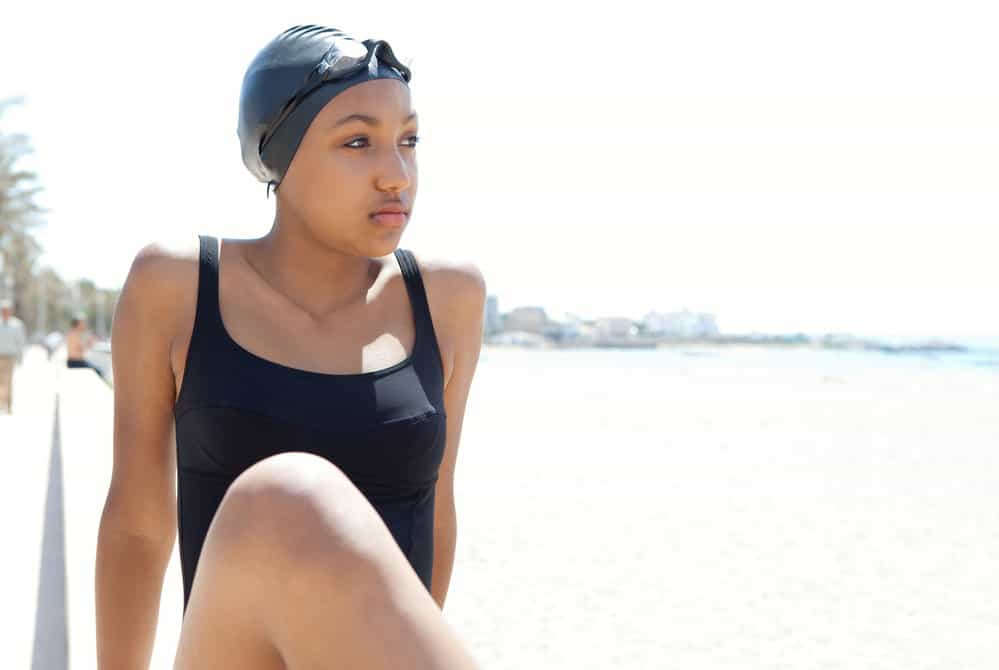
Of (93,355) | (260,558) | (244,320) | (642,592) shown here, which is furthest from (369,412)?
(93,355)

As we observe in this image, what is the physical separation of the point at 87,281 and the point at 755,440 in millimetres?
73299

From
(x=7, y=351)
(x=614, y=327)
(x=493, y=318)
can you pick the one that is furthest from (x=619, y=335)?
(x=7, y=351)

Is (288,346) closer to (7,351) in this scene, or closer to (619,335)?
(7,351)

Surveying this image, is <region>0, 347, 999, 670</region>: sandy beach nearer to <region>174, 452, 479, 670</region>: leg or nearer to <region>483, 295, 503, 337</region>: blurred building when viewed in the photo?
<region>174, 452, 479, 670</region>: leg

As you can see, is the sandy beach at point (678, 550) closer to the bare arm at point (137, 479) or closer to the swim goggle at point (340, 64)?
the bare arm at point (137, 479)

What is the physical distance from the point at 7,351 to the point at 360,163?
1018cm

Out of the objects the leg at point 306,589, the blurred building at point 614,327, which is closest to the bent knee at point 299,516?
the leg at point 306,589

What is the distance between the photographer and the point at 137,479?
58.0 inches

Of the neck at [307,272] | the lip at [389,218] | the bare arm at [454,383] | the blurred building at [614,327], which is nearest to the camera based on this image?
the lip at [389,218]

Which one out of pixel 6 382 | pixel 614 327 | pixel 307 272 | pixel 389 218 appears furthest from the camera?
pixel 614 327

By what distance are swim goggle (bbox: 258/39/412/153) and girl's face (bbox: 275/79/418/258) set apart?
0.9 inches

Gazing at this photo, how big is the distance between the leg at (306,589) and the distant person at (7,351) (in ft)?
32.4

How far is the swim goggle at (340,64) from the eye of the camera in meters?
1.40

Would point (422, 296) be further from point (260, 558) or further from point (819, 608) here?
point (819, 608)
